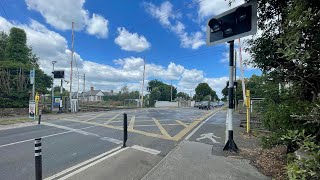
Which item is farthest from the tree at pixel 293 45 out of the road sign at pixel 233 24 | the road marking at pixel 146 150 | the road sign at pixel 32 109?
the road sign at pixel 32 109

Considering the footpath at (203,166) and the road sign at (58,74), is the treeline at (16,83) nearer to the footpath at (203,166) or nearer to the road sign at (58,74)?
the road sign at (58,74)

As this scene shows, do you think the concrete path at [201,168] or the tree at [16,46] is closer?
the concrete path at [201,168]

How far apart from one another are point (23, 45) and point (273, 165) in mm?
38822

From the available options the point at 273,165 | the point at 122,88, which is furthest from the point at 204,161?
the point at 122,88

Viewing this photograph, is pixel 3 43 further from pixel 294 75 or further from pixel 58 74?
pixel 294 75

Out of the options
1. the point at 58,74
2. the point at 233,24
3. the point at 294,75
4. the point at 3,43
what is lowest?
the point at 294,75

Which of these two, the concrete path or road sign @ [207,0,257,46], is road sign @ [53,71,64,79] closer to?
road sign @ [207,0,257,46]

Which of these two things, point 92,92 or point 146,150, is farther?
point 92,92

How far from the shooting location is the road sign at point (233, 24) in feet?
21.9

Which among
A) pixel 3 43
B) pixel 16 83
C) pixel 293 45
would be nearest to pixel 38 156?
pixel 293 45

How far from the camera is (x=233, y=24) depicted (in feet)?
24.7

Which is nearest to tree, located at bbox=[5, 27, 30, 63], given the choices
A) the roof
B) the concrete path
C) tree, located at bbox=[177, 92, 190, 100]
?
the concrete path

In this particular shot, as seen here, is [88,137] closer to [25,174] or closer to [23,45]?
[25,174]

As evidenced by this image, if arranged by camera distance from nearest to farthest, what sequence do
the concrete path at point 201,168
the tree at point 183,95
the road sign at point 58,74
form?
the concrete path at point 201,168 → the road sign at point 58,74 → the tree at point 183,95
